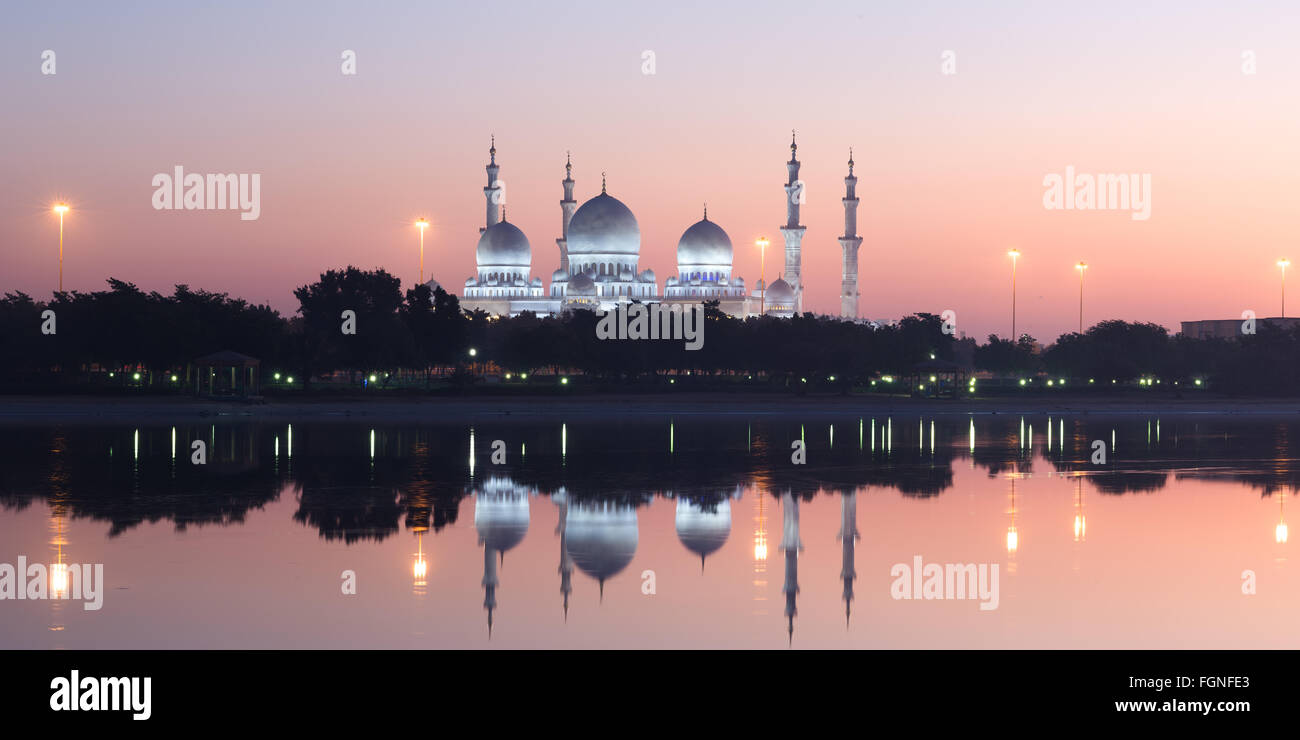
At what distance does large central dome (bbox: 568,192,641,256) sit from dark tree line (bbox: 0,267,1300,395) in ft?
86.0

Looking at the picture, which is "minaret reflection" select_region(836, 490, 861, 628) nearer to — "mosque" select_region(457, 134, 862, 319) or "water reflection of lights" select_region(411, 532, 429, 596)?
"water reflection of lights" select_region(411, 532, 429, 596)

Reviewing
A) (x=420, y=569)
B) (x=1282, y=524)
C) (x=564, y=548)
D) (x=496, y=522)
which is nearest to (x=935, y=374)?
(x=1282, y=524)

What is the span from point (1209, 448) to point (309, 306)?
4908 cm

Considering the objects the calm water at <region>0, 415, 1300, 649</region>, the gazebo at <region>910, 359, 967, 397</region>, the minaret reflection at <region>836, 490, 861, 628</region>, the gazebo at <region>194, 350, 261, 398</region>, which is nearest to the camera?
the calm water at <region>0, 415, 1300, 649</region>

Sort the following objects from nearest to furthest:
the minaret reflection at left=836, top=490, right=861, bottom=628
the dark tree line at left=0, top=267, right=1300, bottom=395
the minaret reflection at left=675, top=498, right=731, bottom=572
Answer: the minaret reflection at left=836, top=490, right=861, bottom=628, the minaret reflection at left=675, top=498, right=731, bottom=572, the dark tree line at left=0, top=267, right=1300, bottom=395

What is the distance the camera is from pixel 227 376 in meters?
78.3

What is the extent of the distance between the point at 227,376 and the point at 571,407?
24174 mm

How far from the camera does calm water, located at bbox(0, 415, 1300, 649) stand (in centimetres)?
1533

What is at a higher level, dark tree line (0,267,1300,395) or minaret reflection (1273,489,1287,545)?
dark tree line (0,267,1300,395)

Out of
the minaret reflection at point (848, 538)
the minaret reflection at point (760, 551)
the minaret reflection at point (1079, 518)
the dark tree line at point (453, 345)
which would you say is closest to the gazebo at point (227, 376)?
the dark tree line at point (453, 345)

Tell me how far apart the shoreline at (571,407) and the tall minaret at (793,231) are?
66803mm

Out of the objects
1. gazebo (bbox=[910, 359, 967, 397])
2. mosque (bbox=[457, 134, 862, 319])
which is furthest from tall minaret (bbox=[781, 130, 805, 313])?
gazebo (bbox=[910, 359, 967, 397])
